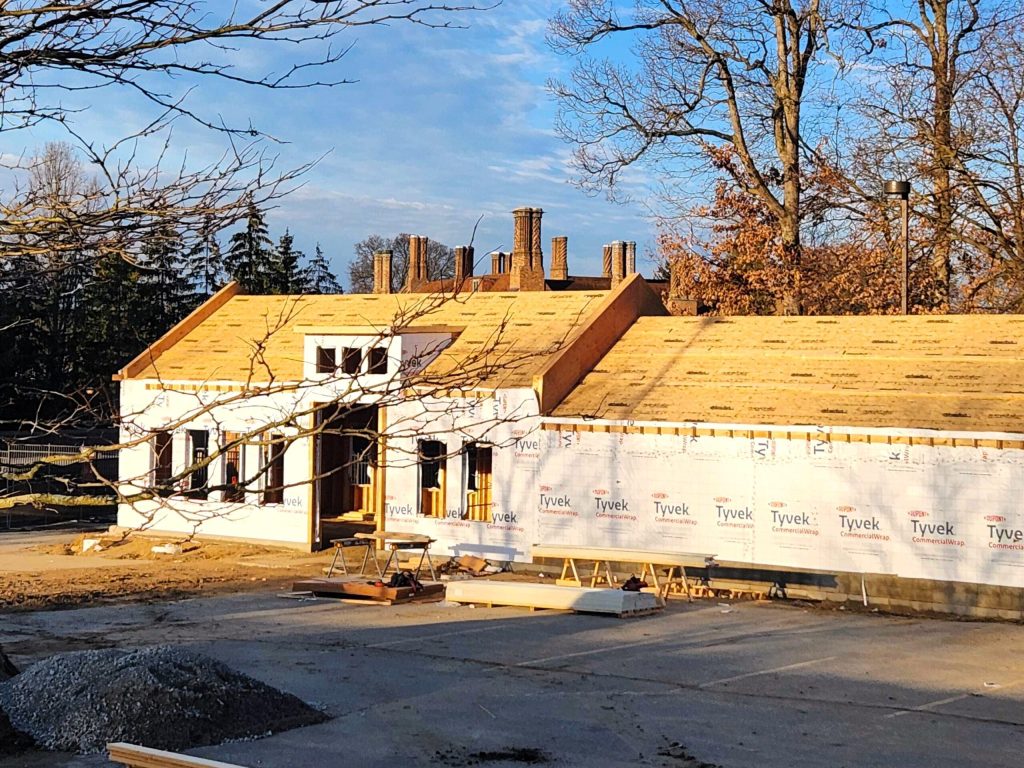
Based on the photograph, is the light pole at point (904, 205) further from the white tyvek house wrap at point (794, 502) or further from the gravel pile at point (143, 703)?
the gravel pile at point (143, 703)

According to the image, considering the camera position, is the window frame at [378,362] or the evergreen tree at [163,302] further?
the evergreen tree at [163,302]

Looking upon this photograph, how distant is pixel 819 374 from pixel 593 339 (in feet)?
17.2

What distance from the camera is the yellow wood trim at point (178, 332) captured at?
3030 centimetres

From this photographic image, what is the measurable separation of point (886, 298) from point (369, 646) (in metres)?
24.4

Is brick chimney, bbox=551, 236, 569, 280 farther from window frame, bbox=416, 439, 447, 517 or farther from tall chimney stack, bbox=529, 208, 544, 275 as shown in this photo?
window frame, bbox=416, 439, 447, 517

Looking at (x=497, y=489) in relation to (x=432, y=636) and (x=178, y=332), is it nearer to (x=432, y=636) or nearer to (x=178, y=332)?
(x=432, y=636)

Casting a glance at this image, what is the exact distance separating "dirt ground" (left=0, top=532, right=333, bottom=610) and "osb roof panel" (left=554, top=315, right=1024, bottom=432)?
7261 millimetres

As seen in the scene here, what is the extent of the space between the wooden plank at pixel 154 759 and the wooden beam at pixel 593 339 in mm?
16579

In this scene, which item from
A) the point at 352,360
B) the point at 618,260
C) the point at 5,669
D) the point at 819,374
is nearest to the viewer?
the point at 5,669

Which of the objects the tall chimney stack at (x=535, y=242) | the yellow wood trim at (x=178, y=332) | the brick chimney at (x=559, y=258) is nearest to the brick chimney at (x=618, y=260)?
the brick chimney at (x=559, y=258)

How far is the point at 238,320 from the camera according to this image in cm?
3294

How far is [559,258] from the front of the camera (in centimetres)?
5809

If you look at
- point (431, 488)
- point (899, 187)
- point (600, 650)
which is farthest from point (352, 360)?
point (899, 187)

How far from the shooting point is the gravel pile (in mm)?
10992
